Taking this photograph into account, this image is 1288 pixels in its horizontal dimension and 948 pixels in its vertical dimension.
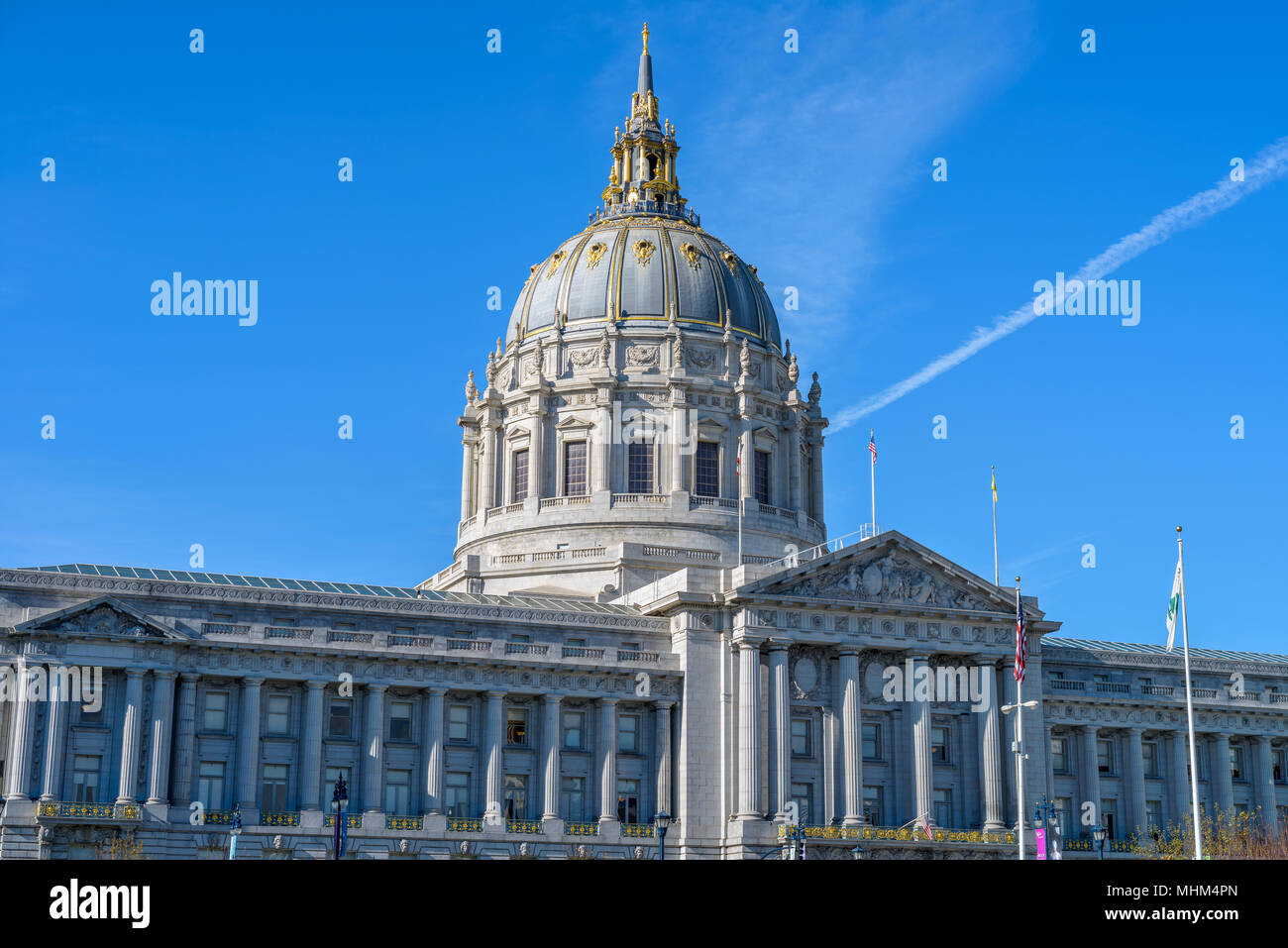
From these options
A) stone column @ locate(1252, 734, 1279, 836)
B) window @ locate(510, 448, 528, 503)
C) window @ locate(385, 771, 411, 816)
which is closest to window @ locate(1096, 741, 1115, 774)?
stone column @ locate(1252, 734, 1279, 836)

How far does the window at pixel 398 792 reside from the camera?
3123 inches

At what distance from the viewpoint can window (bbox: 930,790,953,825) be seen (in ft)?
283

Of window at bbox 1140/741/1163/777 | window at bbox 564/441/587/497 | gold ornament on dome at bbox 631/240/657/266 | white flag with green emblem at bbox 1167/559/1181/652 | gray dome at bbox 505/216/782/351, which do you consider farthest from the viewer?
gold ornament on dome at bbox 631/240/657/266

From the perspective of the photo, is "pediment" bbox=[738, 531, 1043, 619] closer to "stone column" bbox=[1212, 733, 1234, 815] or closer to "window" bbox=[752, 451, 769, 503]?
"stone column" bbox=[1212, 733, 1234, 815]

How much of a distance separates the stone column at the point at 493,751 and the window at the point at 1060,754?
32.2 m

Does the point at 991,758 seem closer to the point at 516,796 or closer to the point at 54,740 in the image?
the point at 516,796

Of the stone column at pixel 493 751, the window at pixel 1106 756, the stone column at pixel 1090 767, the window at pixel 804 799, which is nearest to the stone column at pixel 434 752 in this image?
the stone column at pixel 493 751

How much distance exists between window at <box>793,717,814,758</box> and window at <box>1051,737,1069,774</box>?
16.3m

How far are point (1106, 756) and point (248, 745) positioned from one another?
160ft

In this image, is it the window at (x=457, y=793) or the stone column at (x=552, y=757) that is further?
the stone column at (x=552, y=757)

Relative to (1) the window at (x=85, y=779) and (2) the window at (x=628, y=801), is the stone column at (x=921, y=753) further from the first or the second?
(1) the window at (x=85, y=779)
